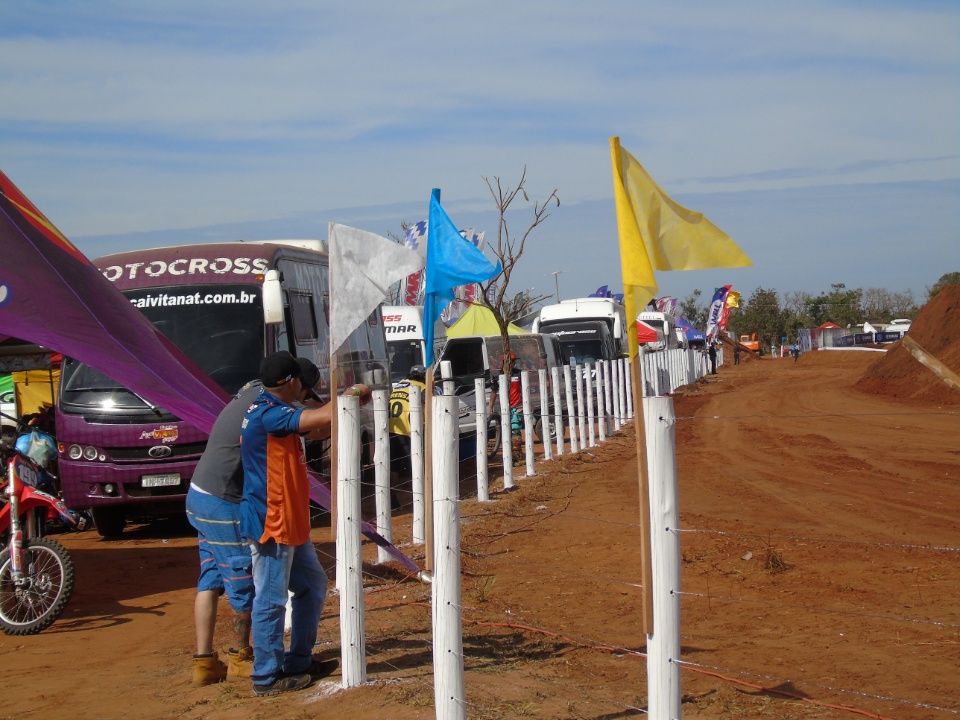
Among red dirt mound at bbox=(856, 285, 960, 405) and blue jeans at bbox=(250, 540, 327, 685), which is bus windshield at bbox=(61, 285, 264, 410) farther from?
red dirt mound at bbox=(856, 285, 960, 405)

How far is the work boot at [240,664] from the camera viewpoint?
19.9 ft

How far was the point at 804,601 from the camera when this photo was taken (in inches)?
284

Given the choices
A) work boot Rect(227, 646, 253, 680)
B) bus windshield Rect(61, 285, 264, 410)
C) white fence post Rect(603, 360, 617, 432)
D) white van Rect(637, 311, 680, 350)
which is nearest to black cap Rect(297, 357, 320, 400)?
work boot Rect(227, 646, 253, 680)

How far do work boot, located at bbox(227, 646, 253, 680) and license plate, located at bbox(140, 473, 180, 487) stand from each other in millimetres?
5029

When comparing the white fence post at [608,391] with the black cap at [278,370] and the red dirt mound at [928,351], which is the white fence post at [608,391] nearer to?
the red dirt mound at [928,351]

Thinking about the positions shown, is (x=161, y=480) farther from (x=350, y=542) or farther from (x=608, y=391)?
(x=608, y=391)

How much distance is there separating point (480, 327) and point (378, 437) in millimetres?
13227

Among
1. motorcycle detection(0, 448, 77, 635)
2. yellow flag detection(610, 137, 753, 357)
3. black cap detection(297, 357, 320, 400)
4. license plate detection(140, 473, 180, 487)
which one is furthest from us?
license plate detection(140, 473, 180, 487)

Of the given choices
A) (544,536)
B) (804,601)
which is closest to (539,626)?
(804,601)

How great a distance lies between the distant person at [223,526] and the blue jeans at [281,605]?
0.24m

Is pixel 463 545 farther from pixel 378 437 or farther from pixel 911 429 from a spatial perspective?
pixel 911 429

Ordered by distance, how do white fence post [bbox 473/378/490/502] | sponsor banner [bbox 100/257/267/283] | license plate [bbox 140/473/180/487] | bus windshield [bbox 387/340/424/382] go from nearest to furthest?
license plate [bbox 140/473/180/487] → sponsor banner [bbox 100/257/267/283] → white fence post [bbox 473/378/490/502] → bus windshield [bbox 387/340/424/382]

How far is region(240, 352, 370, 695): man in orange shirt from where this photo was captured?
18.4ft

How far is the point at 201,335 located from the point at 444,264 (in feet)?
20.3
